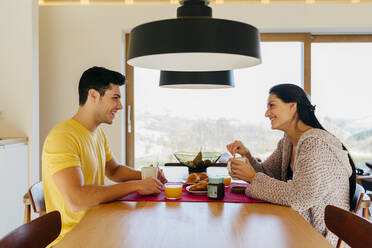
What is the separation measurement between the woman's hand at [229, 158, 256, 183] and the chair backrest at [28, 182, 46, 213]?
104cm

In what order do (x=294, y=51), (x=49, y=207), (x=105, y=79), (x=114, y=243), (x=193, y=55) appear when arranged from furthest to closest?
(x=294, y=51) < (x=105, y=79) < (x=49, y=207) < (x=193, y=55) < (x=114, y=243)

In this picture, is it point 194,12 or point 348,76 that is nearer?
point 194,12

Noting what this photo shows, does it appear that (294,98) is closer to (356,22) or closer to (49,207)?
(49,207)

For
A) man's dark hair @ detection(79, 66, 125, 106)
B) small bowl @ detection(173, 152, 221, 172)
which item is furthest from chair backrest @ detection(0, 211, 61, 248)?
small bowl @ detection(173, 152, 221, 172)

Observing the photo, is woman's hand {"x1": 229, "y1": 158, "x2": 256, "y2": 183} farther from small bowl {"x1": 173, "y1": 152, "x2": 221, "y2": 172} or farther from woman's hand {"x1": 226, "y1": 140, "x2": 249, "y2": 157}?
woman's hand {"x1": 226, "y1": 140, "x2": 249, "y2": 157}

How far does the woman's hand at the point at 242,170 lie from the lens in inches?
67.6

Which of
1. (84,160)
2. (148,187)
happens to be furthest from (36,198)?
(148,187)

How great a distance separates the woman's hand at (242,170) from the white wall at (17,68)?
7.85 feet

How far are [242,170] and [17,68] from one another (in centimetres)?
270

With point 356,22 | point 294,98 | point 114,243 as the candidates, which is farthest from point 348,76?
point 114,243

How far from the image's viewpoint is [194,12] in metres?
1.28

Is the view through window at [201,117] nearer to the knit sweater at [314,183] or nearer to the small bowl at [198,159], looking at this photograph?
the small bowl at [198,159]

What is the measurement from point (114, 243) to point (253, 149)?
131 inches

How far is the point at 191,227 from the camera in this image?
1.25 m
